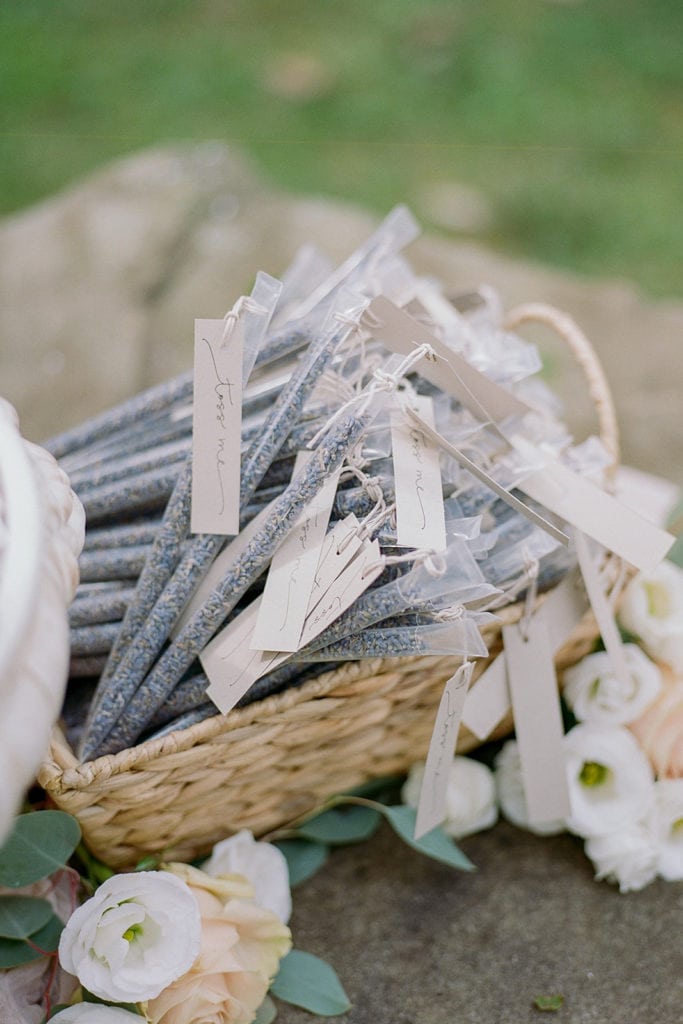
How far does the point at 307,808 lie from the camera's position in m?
0.89

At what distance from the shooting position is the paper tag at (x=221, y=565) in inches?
28.1

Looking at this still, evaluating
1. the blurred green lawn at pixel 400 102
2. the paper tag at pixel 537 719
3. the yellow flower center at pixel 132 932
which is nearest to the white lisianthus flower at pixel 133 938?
the yellow flower center at pixel 132 932

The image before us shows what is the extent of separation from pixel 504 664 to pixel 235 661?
10.2 inches

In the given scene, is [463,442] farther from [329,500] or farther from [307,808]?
[307,808]

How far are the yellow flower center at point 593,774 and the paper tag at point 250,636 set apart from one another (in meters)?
0.35

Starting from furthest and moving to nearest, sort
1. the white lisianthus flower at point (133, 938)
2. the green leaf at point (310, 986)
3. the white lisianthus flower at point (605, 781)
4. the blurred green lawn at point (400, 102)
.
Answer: the blurred green lawn at point (400, 102) < the white lisianthus flower at point (605, 781) < the green leaf at point (310, 986) < the white lisianthus flower at point (133, 938)

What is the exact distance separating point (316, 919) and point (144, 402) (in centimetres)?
49

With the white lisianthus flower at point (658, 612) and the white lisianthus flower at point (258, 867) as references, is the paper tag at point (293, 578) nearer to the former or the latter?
the white lisianthus flower at point (258, 867)

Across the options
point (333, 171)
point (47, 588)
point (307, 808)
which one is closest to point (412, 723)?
point (307, 808)

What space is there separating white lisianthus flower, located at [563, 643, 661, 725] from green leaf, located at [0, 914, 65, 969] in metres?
0.49

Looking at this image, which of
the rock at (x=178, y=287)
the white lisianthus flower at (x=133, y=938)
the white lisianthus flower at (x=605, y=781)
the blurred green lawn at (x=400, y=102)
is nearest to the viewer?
the white lisianthus flower at (x=133, y=938)

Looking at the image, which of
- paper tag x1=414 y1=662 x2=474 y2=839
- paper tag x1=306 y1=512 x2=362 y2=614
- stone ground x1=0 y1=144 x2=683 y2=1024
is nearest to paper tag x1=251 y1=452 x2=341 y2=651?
paper tag x1=306 y1=512 x2=362 y2=614

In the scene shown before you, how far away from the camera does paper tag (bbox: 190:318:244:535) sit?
0.70m

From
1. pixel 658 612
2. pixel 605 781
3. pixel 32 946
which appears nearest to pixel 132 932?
pixel 32 946
